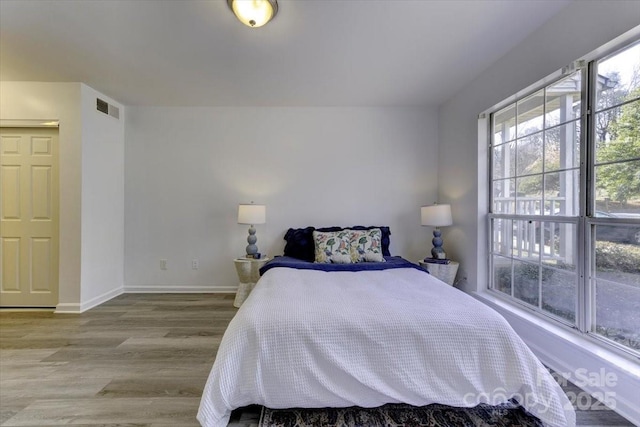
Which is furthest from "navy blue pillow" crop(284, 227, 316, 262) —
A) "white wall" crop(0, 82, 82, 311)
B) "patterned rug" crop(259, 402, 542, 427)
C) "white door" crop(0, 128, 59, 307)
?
"white door" crop(0, 128, 59, 307)

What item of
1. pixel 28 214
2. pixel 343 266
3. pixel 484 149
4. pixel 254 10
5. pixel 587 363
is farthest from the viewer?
pixel 28 214

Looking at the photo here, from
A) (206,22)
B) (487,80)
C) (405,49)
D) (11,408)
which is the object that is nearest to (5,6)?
(206,22)

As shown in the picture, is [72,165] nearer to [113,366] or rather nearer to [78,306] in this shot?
[78,306]

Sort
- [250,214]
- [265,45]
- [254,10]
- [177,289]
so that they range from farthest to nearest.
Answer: [177,289]
[250,214]
[265,45]
[254,10]

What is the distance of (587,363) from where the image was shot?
64.8 inches

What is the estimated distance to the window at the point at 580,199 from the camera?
1574mm

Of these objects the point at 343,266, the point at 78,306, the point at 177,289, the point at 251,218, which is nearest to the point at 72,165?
the point at 78,306

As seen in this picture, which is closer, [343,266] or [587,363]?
[587,363]

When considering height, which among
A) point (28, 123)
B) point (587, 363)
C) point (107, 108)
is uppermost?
point (107, 108)

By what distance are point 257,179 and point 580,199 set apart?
311 cm

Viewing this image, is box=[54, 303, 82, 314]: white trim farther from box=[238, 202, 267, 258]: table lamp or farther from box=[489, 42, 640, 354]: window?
box=[489, 42, 640, 354]: window

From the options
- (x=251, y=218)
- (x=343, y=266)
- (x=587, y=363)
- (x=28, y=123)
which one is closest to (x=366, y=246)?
(x=343, y=266)

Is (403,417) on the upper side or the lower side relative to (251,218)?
lower

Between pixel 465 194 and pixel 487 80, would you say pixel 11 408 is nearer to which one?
pixel 465 194
